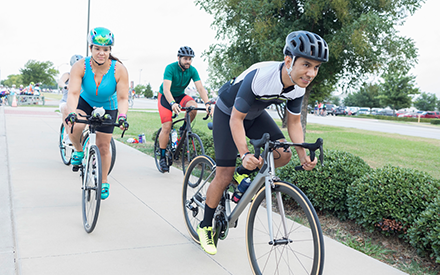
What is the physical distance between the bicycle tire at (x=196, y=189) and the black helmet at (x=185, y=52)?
271cm

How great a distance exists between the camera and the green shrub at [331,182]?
4.77 m

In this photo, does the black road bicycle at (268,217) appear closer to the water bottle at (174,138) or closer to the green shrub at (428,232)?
the green shrub at (428,232)

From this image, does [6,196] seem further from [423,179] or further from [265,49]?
[265,49]

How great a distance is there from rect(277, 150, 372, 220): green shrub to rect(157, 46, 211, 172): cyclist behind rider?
84.4 inches

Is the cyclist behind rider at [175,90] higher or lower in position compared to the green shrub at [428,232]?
higher

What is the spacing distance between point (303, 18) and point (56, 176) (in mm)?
8360

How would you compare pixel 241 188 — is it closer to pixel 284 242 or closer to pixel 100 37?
pixel 284 242

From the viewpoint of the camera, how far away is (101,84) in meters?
4.55

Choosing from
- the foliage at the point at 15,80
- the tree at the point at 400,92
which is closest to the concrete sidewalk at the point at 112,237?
the tree at the point at 400,92

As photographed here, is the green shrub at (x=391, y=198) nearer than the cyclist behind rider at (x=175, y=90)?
Yes

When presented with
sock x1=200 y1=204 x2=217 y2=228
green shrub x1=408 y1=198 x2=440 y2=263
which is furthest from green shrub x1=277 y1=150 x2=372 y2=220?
sock x1=200 y1=204 x2=217 y2=228

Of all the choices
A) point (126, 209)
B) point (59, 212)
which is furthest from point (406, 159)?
point (59, 212)

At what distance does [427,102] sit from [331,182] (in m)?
82.3

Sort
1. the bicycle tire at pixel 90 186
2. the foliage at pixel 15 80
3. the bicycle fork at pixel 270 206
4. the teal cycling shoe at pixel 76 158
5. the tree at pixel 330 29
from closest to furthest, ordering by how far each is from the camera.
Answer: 1. the bicycle fork at pixel 270 206
2. the bicycle tire at pixel 90 186
3. the teal cycling shoe at pixel 76 158
4. the tree at pixel 330 29
5. the foliage at pixel 15 80
